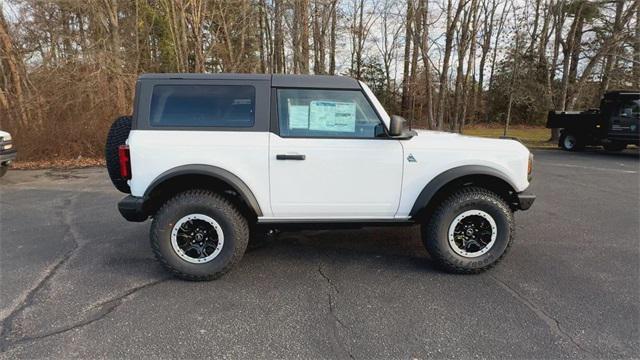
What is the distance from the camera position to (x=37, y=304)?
2814 millimetres

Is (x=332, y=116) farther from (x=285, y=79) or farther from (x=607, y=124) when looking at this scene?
(x=607, y=124)

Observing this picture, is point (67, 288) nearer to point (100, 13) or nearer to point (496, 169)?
point (496, 169)

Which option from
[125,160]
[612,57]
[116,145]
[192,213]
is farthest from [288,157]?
[612,57]

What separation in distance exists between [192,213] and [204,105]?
99cm

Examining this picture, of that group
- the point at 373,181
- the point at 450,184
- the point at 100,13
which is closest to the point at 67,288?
the point at 373,181

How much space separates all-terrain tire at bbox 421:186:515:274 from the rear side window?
198 centimetres

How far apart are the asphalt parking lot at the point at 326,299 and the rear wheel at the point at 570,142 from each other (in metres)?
10.7

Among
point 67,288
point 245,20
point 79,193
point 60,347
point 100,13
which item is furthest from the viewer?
point 245,20

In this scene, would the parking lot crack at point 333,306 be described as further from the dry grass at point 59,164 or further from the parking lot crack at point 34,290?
the dry grass at point 59,164

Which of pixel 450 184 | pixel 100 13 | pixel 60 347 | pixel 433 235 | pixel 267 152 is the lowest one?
pixel 60 347

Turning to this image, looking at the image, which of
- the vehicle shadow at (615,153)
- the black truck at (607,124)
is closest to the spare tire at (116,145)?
the vehicle shadow at (615,153)

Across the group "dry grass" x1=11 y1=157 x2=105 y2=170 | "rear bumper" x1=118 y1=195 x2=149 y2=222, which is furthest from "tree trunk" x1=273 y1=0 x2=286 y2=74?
"rear bumper" x1=118 y1=195 x2=149 y2=222

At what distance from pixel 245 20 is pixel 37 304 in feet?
51.3

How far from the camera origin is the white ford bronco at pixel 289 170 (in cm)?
310
